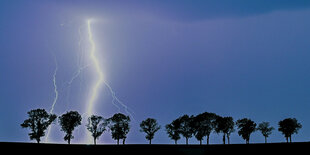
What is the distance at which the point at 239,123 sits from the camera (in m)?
72.9

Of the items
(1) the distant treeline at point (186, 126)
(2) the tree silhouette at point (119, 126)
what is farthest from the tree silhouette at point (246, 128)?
(2) the tree silhouette at point (119, 126)

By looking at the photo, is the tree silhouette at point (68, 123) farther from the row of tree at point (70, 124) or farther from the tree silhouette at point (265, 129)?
the tree silhouette at point (265, 129)

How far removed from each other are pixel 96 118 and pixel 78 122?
5.07 metres

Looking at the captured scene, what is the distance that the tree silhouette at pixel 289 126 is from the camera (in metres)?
71.4

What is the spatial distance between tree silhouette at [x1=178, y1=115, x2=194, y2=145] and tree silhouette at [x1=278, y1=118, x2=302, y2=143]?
91.4 feet

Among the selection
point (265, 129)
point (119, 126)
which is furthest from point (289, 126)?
point (119, 126)

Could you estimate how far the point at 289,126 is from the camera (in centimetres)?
7138

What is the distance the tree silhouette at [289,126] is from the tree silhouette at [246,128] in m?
8.67

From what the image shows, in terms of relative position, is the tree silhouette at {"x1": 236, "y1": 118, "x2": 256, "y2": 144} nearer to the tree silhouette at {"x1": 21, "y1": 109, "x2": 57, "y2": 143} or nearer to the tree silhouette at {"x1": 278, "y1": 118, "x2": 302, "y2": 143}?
the tree silhouette at {"x1": 278, "y1": 118, "x2": 302, "y2": 143}

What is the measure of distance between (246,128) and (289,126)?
12889 mm
